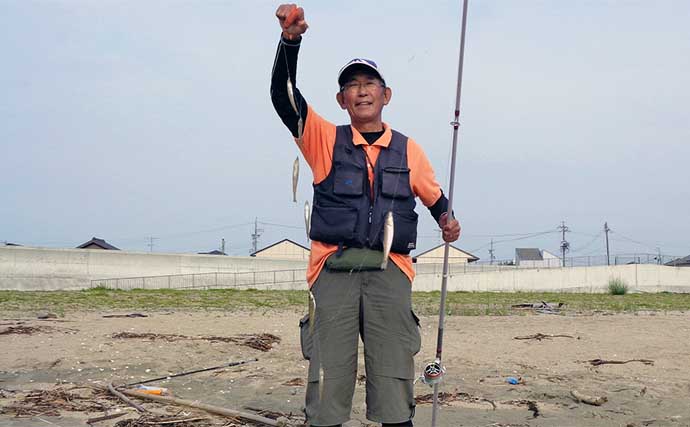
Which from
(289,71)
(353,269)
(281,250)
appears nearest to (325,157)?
(289,71)

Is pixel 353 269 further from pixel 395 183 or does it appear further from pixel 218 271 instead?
pixel 218 271

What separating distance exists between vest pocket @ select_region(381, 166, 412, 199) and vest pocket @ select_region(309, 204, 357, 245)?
21cm

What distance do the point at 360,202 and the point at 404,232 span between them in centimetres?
29

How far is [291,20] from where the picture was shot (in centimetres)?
343

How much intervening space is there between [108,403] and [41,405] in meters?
0.52

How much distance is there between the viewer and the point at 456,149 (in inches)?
173

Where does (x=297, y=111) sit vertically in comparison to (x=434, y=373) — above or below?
above

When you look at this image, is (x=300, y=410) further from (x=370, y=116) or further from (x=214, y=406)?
(x=370, y=116)

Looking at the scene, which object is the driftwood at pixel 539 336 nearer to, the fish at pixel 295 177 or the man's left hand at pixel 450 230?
the man's left hand at pixel 450 230

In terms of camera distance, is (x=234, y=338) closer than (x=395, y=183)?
No

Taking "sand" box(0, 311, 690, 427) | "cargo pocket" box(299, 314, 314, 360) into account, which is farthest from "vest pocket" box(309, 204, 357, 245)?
"sand" box(0, 311, 690, 427)

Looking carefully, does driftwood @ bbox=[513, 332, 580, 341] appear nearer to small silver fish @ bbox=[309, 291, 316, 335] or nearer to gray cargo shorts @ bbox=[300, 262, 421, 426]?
gray cargo shorts @ bbox=[300, 262, 421, 426]

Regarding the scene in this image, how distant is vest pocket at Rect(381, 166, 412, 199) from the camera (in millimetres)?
3775

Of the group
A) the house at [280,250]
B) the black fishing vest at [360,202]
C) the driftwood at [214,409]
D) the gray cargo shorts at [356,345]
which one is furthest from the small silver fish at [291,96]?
the house at [280,250]
